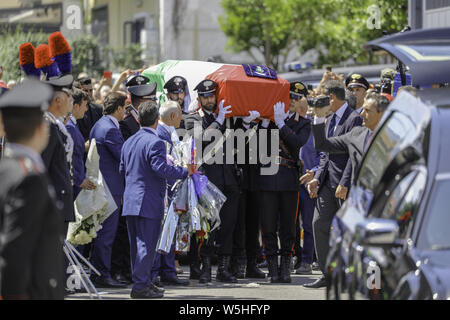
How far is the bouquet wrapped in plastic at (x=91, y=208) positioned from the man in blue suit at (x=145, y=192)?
578 mm

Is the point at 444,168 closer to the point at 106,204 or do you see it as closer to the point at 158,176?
the point at 158,176

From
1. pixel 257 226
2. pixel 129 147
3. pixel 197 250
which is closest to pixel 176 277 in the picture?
pixel 197 250

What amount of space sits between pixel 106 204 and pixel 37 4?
34022 mm

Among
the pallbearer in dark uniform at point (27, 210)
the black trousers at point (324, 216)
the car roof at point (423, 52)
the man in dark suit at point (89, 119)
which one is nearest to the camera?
the pallbearer in dark uniform at point (27, 210)

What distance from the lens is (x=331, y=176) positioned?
10.0 m

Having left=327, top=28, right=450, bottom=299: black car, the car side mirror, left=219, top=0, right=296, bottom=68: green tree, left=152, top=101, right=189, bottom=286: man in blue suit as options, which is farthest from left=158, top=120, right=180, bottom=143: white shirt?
left=219, top=0, right=296, bottom=68: green tree

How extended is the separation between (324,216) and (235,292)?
3.92 ft

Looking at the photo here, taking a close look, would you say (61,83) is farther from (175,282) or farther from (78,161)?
(175,282)

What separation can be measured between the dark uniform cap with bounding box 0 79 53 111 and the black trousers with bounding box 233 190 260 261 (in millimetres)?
6311

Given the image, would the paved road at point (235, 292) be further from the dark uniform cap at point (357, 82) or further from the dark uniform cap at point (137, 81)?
the dark uniform cap at point (357, 82)

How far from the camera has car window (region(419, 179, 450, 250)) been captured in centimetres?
529

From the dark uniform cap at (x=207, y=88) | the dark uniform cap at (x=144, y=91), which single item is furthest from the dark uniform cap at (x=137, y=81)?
the dark uniform cap at (x=207, y=88)

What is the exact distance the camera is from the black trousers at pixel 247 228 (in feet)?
36.9

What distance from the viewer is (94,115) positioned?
12.1m
